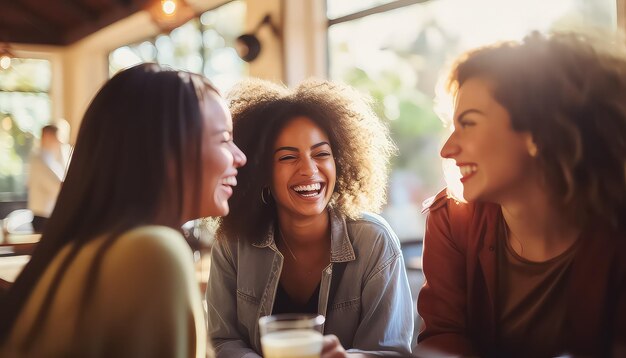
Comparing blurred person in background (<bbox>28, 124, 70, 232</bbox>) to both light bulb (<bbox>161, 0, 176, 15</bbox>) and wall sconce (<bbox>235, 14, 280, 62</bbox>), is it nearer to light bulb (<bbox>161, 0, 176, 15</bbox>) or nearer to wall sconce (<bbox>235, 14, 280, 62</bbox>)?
light bulb (<bbox>161, 0, 176, 15</bbox>)

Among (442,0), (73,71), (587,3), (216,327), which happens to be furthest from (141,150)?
(73,71)

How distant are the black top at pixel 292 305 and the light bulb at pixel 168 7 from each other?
12.9ft

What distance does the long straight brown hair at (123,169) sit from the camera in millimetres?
1308

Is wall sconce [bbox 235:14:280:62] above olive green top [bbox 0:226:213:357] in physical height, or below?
above

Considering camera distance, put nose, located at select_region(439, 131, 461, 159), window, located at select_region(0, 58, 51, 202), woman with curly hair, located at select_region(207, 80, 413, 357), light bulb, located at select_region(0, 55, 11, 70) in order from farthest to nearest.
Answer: window, located at select_region(0, 58, 51, 202) < light bulb, located at select_region(0, 55, 11, 70) < woman with curly hair, located at select_region(207, 80, 413, 357) < nose, located at select_region(439, 131, 461, 159)

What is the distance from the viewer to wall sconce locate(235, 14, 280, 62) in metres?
5.90

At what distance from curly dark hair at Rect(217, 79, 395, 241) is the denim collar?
3 cm

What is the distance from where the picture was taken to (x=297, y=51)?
591 centimetres

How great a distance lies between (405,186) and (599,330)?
8415 mm

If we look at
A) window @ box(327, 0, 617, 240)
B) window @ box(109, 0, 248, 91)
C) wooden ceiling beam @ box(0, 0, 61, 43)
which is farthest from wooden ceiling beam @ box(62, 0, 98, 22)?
window @ box(327, 0, 617, 240)

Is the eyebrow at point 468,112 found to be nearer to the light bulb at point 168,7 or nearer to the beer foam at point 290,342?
the beer foam at point 290,342

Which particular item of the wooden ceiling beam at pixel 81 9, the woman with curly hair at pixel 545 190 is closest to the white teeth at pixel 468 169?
the woman with curly hair at pixel 545 190

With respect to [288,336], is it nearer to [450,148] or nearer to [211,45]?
[450,148]

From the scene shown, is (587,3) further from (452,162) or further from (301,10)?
(301,10)
